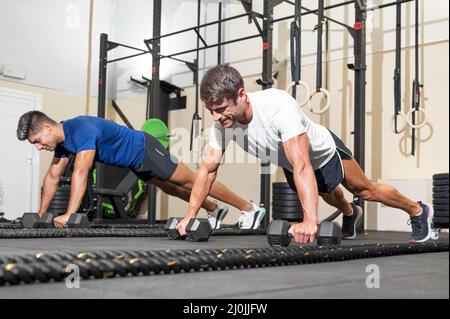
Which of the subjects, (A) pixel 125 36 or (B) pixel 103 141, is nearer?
(B) pixel 103 141

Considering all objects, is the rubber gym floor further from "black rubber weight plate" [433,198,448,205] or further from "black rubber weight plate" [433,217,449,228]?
"black rubber weight plate" [433,198,448,205]

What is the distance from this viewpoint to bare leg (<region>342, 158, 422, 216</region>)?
112 inches

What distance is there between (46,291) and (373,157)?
456cm

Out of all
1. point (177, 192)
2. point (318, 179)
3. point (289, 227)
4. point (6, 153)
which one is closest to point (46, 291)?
point (289, 227)

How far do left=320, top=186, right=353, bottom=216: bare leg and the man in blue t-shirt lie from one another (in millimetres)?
754

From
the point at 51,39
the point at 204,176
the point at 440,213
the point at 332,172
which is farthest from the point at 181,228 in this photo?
the point at 51,39

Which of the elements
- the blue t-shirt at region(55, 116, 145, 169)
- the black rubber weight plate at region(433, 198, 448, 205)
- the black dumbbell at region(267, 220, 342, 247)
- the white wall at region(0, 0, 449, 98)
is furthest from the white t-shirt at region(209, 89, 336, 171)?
the white wall at region(0, 0, 449, 98)

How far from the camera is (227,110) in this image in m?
2.21

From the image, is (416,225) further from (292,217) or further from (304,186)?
(292,217)

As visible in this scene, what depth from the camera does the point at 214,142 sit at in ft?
8.48

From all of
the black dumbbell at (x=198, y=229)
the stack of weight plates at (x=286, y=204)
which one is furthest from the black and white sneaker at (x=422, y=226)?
the stack of weight plates at (x=286, y=204)

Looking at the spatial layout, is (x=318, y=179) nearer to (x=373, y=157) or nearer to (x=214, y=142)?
(x=214, y=142)

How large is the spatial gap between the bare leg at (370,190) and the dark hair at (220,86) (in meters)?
0.90

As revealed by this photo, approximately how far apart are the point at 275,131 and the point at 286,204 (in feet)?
7.51
